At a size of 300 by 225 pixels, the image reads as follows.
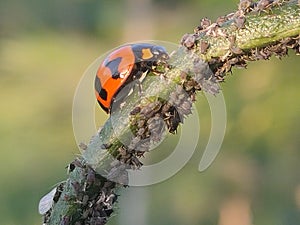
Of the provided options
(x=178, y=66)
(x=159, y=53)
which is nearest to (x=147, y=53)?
(x=159, y=53)

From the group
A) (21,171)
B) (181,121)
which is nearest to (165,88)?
(181,121)

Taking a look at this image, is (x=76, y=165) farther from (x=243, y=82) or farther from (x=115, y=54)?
(x=243, y=82)

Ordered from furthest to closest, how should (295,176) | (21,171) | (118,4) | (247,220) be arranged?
1. (118,4)
2. (21,171)
3. (295,176)
4. (247,220)

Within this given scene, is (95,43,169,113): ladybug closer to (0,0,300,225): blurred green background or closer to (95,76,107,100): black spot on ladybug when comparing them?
(95,76,107,100): black spot on ladybug

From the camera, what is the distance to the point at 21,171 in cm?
491

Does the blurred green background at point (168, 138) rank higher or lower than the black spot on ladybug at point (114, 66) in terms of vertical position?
lower

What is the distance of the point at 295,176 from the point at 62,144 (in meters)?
2.90

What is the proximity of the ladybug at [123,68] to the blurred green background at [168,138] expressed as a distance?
0.40ft

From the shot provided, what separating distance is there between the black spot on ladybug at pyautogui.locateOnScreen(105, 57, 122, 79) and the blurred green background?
130 mm

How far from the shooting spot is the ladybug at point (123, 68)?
774mm

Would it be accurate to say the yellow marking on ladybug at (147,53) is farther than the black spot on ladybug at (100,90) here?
No

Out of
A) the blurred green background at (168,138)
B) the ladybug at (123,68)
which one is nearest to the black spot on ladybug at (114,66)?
the ladybug at (123,68)

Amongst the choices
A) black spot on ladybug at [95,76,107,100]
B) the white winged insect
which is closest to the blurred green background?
black spot on ladybug at [95,76,107,100]

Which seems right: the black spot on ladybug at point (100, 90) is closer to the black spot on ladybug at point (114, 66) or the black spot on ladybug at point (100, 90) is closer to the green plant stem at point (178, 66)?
the black spot on ladybug at point (114, 66)
